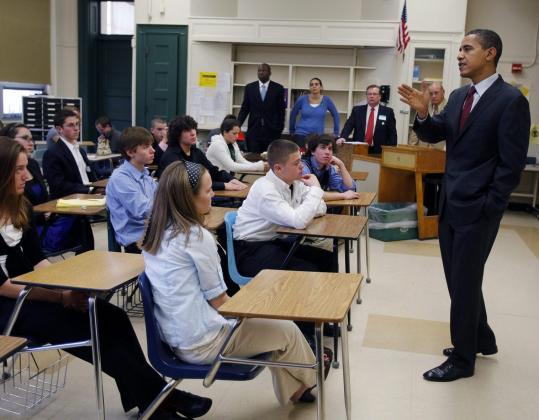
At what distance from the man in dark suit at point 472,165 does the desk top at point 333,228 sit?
473 millimetres

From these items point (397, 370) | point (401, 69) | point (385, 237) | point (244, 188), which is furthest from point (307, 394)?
point (401, 69)

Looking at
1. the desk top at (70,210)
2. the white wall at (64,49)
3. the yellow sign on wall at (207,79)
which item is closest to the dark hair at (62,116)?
the desk top at (70,210)

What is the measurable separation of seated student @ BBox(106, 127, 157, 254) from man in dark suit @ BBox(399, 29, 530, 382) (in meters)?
1.64

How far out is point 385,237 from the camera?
258 inches

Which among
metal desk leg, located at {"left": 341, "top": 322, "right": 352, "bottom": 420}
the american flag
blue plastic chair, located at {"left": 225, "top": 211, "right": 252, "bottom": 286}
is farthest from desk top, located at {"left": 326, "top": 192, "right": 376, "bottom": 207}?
the american flag

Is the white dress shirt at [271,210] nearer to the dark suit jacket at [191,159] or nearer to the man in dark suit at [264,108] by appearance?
the dark suit jacket at [191,159]

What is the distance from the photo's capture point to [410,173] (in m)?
7.18

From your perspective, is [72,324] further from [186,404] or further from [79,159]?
[79,159]

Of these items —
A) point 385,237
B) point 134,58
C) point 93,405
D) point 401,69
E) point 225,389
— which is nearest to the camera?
point 93,405

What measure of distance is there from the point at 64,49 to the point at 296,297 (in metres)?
9.97

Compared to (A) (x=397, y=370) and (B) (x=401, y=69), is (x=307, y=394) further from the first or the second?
(B) (x=401, y=69)

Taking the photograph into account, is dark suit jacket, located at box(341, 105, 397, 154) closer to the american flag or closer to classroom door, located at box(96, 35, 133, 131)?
the american flag

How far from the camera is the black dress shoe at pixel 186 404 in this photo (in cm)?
256

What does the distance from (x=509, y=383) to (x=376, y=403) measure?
775 mm
